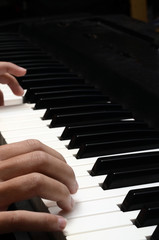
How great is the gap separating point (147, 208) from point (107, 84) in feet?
2.72

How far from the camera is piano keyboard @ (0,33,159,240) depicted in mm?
962

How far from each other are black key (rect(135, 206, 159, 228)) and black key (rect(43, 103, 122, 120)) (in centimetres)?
67

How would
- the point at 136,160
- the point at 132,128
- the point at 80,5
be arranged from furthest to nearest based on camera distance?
the point at 80,5 < the point at 132,128 < the point at 136,160

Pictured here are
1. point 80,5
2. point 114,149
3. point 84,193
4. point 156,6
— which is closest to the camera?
point 84,193

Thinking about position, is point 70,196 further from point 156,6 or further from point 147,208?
point 156,6

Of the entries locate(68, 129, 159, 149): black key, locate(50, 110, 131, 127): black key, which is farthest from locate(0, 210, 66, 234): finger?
locate(50, 110, 131, 127): black key

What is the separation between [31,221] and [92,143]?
0.41m

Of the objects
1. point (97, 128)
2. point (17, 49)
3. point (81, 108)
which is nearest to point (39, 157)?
point (97, 128)

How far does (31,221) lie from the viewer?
3.04 ft

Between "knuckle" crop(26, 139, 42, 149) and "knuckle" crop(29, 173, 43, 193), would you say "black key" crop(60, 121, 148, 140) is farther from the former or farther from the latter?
"knuckle" crop(29, 173, 43, 193)

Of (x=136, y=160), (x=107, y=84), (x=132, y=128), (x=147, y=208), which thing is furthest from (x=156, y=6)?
(x=147, y=208)

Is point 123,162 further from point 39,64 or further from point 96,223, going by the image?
point 39,64

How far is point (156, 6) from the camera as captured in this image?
13.5 ft

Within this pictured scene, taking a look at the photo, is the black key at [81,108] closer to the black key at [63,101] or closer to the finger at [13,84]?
the black key at [63,101]
